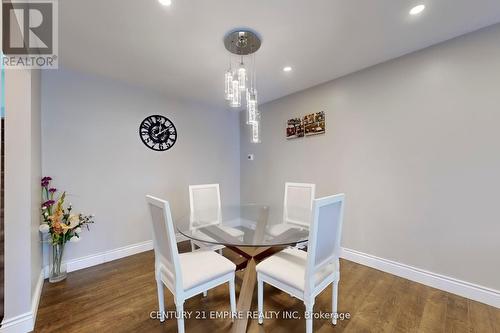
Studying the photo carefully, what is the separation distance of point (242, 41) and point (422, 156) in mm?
2209

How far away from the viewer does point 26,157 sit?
155 cm

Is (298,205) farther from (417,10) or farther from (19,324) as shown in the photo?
(19,324)

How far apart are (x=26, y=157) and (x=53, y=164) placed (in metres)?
1.03

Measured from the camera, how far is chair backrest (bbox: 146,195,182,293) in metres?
1.36

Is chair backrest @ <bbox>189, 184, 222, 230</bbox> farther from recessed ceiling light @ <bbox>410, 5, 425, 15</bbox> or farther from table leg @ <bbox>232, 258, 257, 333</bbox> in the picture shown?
recessed ceiling light @ <bbox>410, 5, 425, 15</bbox>

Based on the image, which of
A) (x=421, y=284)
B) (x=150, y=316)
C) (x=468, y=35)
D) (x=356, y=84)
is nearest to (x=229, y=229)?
(x=150, y=316)

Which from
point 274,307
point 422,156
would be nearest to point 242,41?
point 422,156

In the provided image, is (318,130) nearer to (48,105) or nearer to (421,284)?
(421,284)

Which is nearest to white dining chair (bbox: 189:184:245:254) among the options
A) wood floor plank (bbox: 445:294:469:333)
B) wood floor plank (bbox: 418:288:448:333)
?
wood floor plank (bbox: 418:288:448:333)

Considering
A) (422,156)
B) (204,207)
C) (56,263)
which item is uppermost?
(422,156)

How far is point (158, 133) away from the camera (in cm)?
321

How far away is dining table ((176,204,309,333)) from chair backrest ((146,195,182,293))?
289 mm

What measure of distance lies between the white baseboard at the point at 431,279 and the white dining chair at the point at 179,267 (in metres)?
1.82

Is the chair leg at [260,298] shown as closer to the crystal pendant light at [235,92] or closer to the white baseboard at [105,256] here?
the crystal pendant light at [235,92]
